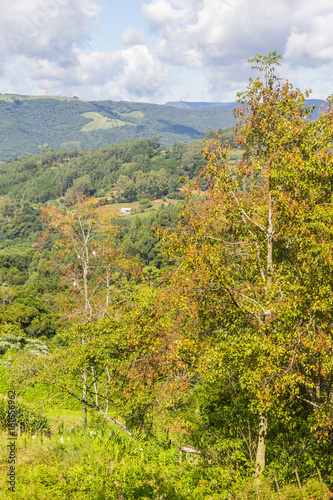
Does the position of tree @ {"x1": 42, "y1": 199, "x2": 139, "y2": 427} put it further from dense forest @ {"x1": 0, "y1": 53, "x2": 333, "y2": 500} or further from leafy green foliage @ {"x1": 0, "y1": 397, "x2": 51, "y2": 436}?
leafy green foliage @ {"x1": 0, "y1": 397, "x2": 51, "y2": 436}

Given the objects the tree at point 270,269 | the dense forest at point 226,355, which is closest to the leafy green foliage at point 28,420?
the dense forest at point 226,355

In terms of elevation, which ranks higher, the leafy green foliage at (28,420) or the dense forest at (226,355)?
the dense forest at (226,355)

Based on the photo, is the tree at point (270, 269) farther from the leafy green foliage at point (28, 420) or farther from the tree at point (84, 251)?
the leafy green foliage at point (28, 420)

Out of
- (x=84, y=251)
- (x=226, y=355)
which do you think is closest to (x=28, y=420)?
(x=84, y=251)

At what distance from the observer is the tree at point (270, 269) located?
7.12 meters

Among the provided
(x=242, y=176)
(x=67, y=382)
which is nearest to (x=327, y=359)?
(x=242, y=176)

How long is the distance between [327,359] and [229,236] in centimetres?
476

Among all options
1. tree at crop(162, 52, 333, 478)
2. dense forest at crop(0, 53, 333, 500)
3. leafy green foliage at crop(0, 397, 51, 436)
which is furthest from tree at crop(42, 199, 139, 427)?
tree at crop(162, 52, 333, 478)

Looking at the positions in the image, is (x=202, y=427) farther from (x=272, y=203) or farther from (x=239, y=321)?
(x=272, y=203)

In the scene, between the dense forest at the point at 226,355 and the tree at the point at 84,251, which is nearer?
the dense forest at the point at 226,355

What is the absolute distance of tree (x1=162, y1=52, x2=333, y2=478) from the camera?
712 cm

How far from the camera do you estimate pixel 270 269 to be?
8.59 m

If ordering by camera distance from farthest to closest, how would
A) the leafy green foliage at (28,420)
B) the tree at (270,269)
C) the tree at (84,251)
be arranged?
1. the tree at (84,251)
2. the leafy green foliage at (28,420)
3. the tree at (270,269)

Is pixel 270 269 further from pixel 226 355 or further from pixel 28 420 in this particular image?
pixel 28 420
